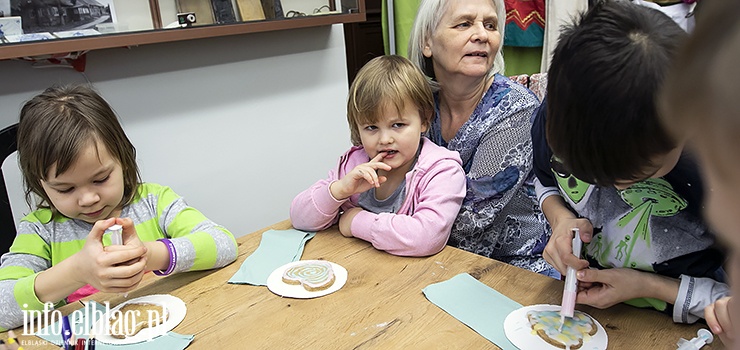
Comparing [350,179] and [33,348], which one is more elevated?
[350,179]

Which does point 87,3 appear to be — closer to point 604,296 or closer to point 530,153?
point 530,153

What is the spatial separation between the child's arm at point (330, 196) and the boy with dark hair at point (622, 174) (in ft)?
1.24

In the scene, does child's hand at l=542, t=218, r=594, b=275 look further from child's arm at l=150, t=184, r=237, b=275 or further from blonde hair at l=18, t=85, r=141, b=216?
blonde hair at l=18, t=85, r=141, b=216

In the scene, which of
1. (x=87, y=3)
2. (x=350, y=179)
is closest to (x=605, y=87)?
(x=350, y=179)

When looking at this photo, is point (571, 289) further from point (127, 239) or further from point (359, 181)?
point (127, 239)

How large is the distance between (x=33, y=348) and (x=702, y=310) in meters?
1.09

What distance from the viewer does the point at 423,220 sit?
46.4 inches

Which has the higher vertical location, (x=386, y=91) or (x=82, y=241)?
(x=386, y=91)

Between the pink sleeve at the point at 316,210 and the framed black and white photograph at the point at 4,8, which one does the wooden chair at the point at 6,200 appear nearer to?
the framed black and white photograph at the point at 4,8

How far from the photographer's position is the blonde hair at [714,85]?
0.73 feet

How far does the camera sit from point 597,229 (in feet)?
3.17

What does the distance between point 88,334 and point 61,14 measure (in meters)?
1.21

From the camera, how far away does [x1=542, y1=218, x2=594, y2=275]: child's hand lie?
0.88 meters

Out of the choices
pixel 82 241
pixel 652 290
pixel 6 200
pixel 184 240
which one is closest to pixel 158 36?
pixel 6 200
